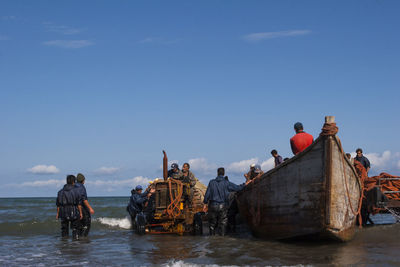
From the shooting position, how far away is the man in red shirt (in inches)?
391

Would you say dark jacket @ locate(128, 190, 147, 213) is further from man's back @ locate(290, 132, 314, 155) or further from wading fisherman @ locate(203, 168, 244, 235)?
man's back @ locate(290, 132, 314, 155)

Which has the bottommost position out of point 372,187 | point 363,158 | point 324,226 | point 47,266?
point 47,266

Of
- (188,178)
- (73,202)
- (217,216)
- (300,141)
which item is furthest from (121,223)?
(300,141)

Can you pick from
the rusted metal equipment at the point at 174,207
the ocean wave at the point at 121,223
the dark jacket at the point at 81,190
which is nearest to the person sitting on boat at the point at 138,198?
the rusted metal equipment at the point at 174,207

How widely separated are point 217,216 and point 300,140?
3.22m

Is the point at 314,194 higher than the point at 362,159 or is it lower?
lower

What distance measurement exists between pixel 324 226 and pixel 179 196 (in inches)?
171

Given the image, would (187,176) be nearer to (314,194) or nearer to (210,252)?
(210,252)

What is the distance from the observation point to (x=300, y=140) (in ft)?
32.6

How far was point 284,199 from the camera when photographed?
383 inches

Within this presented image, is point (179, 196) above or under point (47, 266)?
above

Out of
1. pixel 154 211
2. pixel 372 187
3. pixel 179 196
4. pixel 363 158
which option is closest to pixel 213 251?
pixel 179 196

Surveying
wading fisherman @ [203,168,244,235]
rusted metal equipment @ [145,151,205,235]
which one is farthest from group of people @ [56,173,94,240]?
wading fisherman @ [203,168,244,235]

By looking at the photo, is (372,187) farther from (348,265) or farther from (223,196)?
(348,265)
